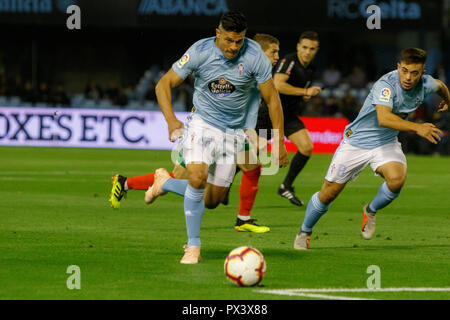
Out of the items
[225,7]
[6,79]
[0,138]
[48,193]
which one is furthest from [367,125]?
[6,79]

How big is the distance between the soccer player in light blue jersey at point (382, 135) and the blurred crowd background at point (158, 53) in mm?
18615

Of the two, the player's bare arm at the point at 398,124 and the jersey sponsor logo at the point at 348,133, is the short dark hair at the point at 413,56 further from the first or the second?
the jersey sponsor logo at the point at 348,133

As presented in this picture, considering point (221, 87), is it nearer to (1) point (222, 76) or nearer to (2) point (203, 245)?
(1) point (222, 76)

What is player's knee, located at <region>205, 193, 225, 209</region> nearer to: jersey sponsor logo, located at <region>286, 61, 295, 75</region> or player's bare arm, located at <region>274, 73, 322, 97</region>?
player's bare arm, located at <region>274, 73, 322, 97</region>

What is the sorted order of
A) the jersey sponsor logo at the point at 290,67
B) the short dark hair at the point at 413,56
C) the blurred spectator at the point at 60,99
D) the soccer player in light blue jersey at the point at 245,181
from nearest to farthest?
the short dark hair at the point at 413,56 < the soccer player in light blue jersey at the point at 245,181 < the jersey sponsor logo at the point at 290,67 < the blurred spectator at the point at 60,99

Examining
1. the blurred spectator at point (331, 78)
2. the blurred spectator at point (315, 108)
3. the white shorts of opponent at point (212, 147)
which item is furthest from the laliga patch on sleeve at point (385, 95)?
the blurred spectator at point (331, 78)

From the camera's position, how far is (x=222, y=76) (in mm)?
8703

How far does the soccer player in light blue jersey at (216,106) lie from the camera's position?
8.36m

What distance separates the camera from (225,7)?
29812 mm

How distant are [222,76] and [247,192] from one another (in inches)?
103

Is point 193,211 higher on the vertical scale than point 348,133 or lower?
lower

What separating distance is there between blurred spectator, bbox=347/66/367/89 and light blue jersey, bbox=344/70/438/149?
22.2 meters

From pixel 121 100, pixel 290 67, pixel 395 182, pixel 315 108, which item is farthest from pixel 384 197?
pixel 121 100
